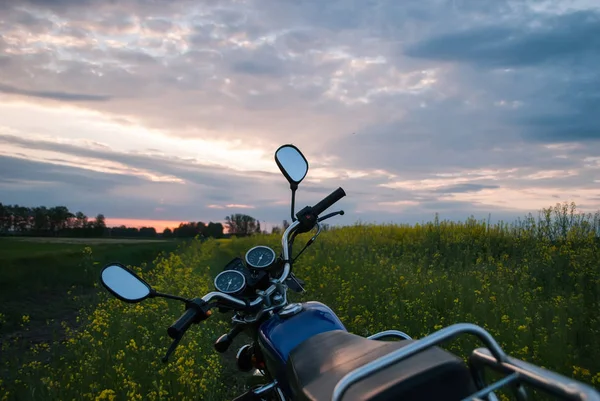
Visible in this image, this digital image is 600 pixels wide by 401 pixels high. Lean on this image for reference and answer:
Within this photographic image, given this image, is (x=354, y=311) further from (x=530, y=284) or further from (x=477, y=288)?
(x=530, y=284)

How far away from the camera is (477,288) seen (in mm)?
7078

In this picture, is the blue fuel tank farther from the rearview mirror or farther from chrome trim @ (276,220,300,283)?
the rearview mirror

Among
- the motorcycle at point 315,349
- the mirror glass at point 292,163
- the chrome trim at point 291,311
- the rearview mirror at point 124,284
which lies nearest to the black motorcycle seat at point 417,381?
the motorcycle at point 315,349

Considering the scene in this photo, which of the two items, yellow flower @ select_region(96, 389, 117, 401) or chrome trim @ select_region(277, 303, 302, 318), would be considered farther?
yellow flower @ select_region(96, 389, 117, 401)

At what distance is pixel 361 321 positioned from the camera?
21.2 feet

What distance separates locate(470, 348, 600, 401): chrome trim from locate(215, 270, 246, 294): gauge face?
1427 millimetres

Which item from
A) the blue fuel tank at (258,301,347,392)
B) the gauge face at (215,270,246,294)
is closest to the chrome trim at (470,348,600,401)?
the blue fuel tank at (258,301,347,392)

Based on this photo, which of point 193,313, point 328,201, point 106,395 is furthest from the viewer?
point 106,395

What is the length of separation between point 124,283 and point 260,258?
0.72m

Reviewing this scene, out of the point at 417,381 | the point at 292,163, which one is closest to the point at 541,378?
the point at 417,381

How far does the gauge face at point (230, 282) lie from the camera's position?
8.84 ft

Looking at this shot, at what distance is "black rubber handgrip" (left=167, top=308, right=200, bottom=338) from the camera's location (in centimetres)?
234

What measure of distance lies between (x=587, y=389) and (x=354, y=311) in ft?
20.1

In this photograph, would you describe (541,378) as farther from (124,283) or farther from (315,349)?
(124,283)
